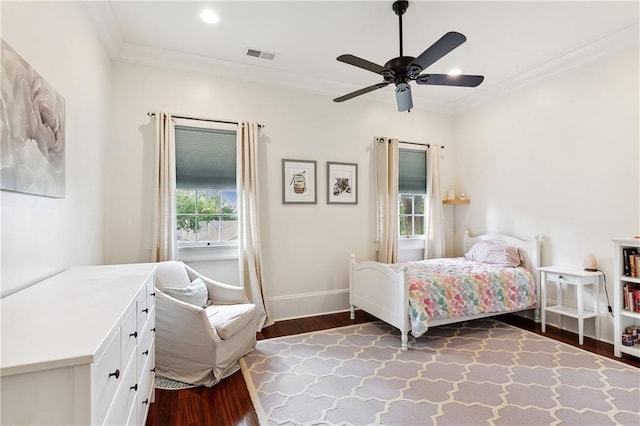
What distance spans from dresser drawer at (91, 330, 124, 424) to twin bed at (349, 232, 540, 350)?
8.10ft

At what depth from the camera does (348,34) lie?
3141mm

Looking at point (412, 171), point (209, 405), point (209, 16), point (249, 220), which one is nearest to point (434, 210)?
point (412, 171)

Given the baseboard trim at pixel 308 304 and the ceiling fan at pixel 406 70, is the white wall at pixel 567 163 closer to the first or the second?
the ceiling fan at pixel 406 70

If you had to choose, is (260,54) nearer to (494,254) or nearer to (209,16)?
(209,16)

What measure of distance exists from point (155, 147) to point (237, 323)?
6.75 ft

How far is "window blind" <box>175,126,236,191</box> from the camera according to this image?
141 inches

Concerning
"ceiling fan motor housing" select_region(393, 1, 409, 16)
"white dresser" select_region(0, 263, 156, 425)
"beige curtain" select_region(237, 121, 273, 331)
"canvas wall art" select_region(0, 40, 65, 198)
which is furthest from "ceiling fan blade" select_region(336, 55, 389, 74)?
"white dresser" select_region(0, 263, 156, 425)

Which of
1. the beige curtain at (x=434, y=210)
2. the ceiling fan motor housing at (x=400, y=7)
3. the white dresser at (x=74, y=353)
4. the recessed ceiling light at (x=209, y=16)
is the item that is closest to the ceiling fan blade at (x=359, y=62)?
the ceiling fan motor housing at (x=400, y=7)

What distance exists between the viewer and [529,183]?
408cm

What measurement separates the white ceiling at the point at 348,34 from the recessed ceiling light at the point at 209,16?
0.18 feet

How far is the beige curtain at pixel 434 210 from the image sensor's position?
15.9ft

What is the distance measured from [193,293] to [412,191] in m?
3.42

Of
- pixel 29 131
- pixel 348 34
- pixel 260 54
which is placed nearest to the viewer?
pixel 29 131

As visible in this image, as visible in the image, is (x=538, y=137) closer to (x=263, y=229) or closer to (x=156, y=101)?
(x=263, y=229)
